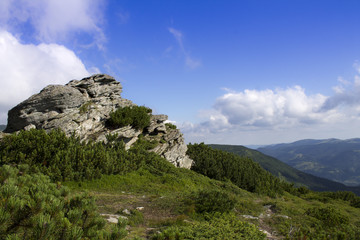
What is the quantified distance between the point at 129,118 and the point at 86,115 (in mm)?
6788

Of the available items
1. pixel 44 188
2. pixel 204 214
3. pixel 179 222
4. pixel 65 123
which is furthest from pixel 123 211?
pixel 65 123

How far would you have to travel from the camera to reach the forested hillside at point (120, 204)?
14.2ft

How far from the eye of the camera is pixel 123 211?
41.6 feet

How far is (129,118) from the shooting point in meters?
34.3

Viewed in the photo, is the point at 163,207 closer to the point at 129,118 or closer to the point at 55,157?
the point at 55,157

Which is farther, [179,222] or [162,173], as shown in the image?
[162,173]

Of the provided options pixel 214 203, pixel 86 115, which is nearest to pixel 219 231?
pixel 214 203

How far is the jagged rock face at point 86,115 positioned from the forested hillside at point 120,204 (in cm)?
470

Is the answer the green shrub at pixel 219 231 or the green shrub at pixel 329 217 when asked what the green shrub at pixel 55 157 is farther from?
the green shrub at pixel 329 217

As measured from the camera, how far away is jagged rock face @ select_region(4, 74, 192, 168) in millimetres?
29609

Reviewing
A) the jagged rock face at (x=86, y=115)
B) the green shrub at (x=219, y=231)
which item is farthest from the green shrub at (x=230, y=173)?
the green shrub at (x=219, y=231)

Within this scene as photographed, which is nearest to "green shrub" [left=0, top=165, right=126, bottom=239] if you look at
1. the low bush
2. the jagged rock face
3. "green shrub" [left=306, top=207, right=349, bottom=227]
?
the low bush

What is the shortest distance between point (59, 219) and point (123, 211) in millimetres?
9128

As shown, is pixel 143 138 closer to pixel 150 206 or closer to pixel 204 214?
pixel 150 206
